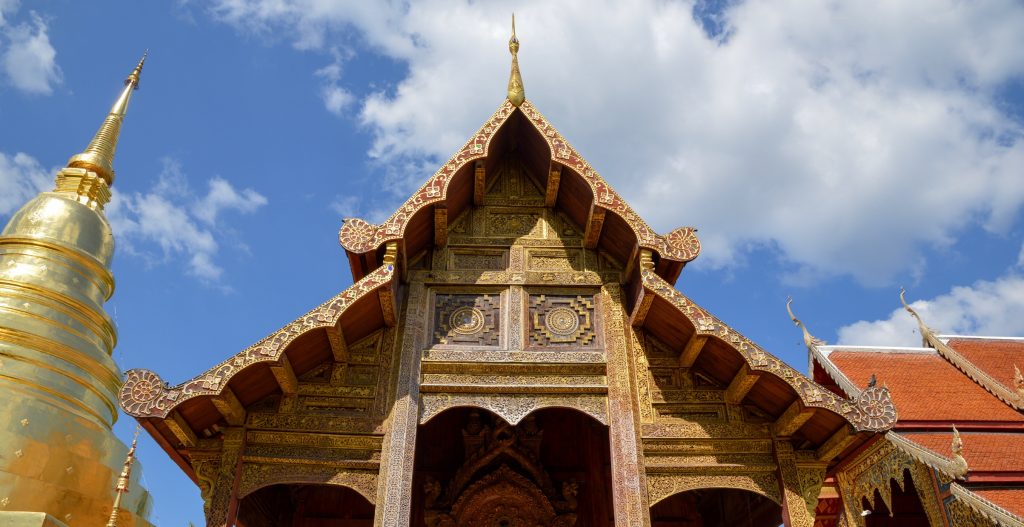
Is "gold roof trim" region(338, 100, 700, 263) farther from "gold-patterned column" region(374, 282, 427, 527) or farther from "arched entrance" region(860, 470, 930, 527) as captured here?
"arched entrance" region(860, 470, 930, 527)

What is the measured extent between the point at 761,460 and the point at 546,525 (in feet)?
9.71

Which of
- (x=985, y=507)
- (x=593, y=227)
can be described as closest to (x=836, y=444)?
(x=593, y=227)

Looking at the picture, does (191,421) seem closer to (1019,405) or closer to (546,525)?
(546,525)

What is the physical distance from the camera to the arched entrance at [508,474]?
8969 millimetres

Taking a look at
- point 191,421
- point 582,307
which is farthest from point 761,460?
point 191,421

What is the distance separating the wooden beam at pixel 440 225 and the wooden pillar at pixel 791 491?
3.98 meters

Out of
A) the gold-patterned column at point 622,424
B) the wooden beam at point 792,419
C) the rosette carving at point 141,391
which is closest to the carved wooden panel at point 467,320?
the gold-patterned column at point 622,424

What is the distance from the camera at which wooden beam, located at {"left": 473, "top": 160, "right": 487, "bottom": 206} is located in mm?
8180

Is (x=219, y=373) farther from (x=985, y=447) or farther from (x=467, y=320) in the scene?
(x=985, y=447)

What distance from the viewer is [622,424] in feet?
23.4

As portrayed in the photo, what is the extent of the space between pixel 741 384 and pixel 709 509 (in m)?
3.39

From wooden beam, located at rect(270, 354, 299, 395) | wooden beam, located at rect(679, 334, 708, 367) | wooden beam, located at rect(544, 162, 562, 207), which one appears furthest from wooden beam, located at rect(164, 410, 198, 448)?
wooden beam, located at rect(679, 334, 708, 367)

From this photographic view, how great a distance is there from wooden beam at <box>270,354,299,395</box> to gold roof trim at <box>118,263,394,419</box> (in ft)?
0.60

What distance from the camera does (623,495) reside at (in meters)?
6.78
